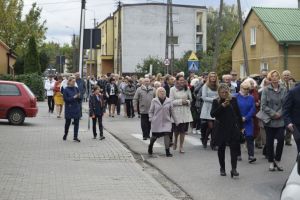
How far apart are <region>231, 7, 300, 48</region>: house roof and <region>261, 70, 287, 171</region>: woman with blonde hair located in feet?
99.8

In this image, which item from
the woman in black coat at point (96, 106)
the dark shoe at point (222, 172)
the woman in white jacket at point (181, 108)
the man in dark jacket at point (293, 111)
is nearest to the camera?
the man in dark jacket at point (293, 111)

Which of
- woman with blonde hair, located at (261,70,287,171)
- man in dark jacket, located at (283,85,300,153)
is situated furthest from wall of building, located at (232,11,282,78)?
man in dark jacket, located at (283,85,300,153)

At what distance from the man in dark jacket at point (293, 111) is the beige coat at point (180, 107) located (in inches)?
173

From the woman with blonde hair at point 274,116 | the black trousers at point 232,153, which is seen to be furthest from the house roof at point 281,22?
the black trousers at point 232,153

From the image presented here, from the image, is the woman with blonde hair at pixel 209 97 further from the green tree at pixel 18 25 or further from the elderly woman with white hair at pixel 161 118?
the green tree at pixel 18 25

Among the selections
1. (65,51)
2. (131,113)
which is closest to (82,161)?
(131,113)

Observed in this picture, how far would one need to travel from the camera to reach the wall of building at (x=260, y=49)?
4188cm

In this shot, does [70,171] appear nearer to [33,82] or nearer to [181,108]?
[181,108]

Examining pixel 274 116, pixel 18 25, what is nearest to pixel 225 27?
pixel 18 25

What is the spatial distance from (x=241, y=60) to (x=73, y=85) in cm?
3470

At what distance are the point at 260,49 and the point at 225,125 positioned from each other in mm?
35068

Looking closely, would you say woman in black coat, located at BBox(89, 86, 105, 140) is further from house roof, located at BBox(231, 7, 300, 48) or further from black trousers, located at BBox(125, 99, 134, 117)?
house roof, located at BBox(231, 7, 300, 48)

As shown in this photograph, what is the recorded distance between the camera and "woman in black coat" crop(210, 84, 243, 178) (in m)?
10.4

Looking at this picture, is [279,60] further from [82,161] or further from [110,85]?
[82,161]
